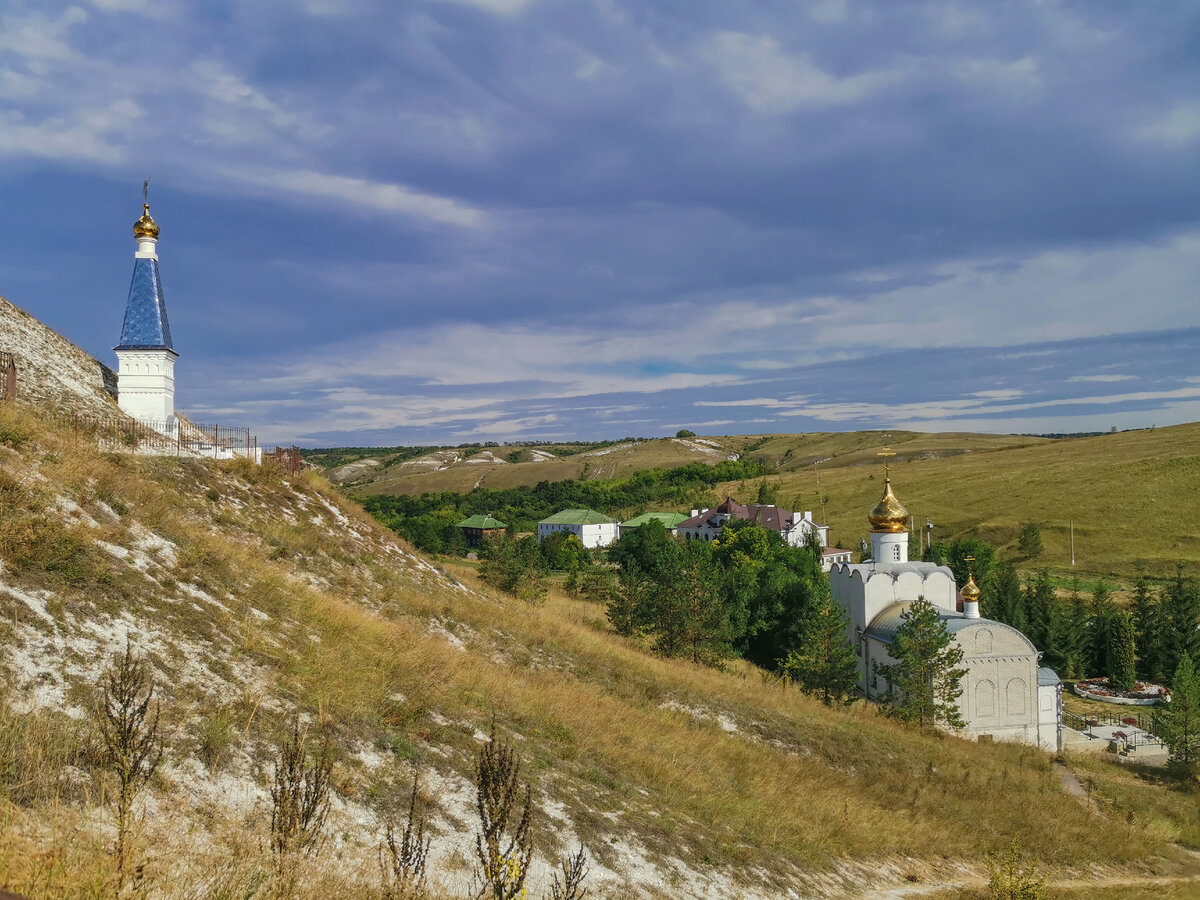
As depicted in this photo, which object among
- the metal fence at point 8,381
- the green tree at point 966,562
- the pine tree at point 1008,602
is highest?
the metal fence at point 8,381

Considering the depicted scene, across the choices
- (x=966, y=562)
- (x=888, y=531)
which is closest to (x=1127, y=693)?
(x=966, y=562)

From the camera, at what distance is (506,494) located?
154 meters

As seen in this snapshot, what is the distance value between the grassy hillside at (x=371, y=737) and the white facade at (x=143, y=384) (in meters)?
5.30

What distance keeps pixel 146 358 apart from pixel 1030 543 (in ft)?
302

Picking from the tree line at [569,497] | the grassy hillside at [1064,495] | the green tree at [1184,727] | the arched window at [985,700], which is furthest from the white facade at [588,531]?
the green tree at [1184,727]

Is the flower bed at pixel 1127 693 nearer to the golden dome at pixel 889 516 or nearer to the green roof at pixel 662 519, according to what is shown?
the golden dome at pixel 889 516

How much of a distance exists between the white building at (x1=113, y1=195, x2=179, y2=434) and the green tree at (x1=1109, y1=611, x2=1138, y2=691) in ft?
192

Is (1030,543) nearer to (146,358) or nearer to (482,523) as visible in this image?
(482,523)

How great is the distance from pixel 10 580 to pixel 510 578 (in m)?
35.9

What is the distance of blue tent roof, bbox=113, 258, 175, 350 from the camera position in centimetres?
2377

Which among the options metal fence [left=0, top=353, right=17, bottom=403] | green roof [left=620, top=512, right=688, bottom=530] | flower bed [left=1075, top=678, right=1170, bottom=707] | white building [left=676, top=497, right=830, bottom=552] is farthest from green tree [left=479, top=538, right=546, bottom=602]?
green roof [left=620, top=512, right=688, bottom=530]

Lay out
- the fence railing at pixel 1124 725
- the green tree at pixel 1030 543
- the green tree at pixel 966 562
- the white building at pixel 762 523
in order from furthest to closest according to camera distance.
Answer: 1. the white building at pixel 762 523
2. the green tree at pixel 1030 543
3. the green tree at pixel 966 562
4. the fence railing at pixel 1124 725

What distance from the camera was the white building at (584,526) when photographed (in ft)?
376

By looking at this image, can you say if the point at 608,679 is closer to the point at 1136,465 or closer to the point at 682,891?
the point at 682,891
